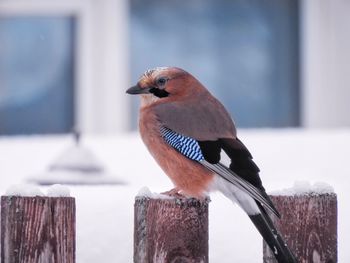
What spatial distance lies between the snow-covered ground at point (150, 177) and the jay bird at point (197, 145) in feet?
0.76

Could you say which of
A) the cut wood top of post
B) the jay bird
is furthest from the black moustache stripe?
the cut wood top of post

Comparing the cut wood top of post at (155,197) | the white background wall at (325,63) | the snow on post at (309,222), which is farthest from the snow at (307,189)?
the white background wall at (325,63)

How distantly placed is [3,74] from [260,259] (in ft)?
17.2

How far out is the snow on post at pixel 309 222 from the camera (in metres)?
3.53

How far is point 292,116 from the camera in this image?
8.75 metres

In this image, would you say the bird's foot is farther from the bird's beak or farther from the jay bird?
the bird's beak

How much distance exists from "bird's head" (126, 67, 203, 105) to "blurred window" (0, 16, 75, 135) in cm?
458

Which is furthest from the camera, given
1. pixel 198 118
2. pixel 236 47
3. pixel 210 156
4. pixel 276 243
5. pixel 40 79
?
pixel 236 47

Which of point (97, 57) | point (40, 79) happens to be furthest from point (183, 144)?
point (40, 79)

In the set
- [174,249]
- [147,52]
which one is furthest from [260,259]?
[147,52]

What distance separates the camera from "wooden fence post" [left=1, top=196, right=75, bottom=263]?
3414 mm

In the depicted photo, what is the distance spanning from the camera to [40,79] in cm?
867

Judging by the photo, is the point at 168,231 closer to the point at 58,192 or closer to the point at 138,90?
the point at 58,192

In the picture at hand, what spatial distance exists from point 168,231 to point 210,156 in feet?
1.34
